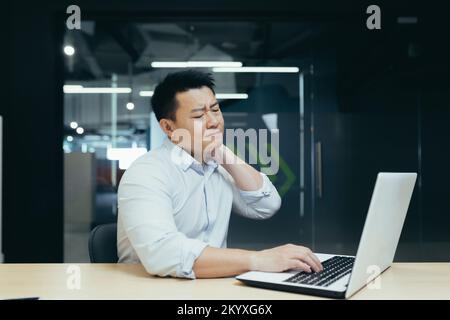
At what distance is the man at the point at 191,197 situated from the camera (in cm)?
131

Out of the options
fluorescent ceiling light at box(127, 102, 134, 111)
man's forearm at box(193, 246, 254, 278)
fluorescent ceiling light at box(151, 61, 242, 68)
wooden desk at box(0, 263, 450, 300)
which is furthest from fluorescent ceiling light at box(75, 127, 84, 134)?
man's forearm at box(193, 246, 254, 278)

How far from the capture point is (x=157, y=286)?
1242 millimetres

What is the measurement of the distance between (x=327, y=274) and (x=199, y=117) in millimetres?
824

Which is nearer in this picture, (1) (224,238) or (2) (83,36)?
(1) (224,238)

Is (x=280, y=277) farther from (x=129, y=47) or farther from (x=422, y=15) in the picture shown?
(x=422, y=15)

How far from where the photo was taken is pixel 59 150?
357 cm

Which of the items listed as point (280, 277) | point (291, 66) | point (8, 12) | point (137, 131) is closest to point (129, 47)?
point (137, 131)

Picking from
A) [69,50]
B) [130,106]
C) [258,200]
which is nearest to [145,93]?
[130,106]

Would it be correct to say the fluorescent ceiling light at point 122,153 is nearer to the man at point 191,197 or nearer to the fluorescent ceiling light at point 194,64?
the fluorescent ceiling light at point 194,64

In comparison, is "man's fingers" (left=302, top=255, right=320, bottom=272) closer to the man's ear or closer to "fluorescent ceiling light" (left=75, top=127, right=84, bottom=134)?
the man's ear

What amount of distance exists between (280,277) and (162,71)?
9.07 ft

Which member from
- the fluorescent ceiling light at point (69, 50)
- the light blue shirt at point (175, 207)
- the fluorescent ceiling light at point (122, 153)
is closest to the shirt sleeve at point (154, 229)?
the light blue shirt at point (175, 207)

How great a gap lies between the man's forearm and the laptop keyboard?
0.50ft

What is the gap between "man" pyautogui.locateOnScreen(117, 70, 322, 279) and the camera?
1311 mm
